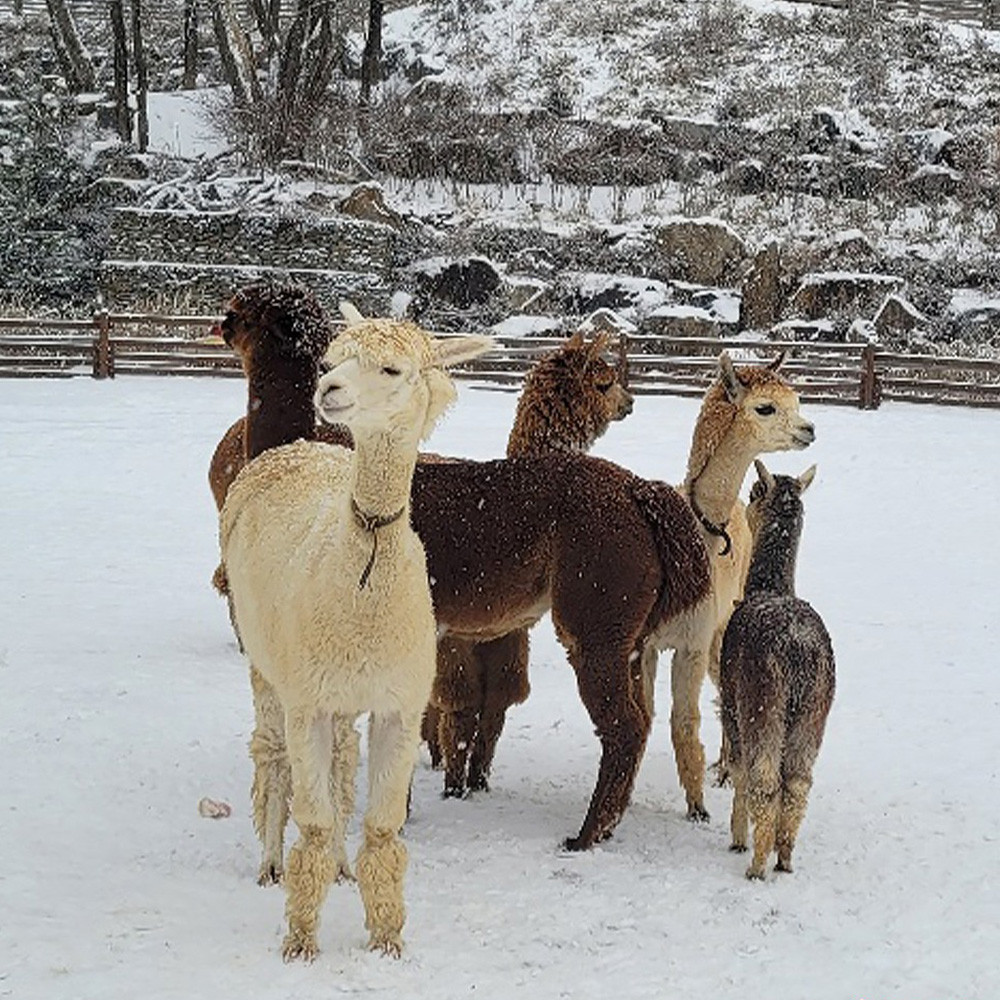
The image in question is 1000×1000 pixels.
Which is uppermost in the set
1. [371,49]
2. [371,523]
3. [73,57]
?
[371,49]

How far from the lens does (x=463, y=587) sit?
190 inches

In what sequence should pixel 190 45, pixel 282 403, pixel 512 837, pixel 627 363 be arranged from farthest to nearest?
pixel 190 45 < pixel 627 363 < pixel 282 403 < pixel 512 837

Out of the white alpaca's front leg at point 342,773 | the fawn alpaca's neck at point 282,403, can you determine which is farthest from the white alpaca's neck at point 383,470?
the fawn alpaca's neck at point 282,403

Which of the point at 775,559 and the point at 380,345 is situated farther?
the point at 775,559

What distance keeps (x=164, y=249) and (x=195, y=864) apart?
1983 cm

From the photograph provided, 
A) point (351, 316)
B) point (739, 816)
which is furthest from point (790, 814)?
point (351, 316)

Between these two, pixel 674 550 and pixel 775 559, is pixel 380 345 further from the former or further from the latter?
pixel 775 559

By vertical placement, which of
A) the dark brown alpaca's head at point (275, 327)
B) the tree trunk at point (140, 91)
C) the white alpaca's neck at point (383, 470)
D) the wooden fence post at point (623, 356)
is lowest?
the wooden fence post at point (623, 356)

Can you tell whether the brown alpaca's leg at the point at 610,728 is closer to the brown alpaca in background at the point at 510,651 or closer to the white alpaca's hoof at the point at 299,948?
the brown alpaca in background at the point at 510,651

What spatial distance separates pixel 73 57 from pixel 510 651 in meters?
29.2

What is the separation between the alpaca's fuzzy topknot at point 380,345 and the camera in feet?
11.2

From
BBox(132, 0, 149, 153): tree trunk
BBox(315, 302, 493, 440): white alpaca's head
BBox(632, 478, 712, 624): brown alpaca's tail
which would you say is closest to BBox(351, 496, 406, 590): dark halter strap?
BBox(315, 302, 493, 440): white alpaca's head

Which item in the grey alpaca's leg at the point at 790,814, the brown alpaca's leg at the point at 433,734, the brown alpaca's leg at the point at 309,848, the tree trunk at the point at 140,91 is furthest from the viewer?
the tree trunk at the point at 140,91

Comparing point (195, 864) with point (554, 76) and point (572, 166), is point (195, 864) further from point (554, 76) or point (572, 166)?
point (554, 76)
